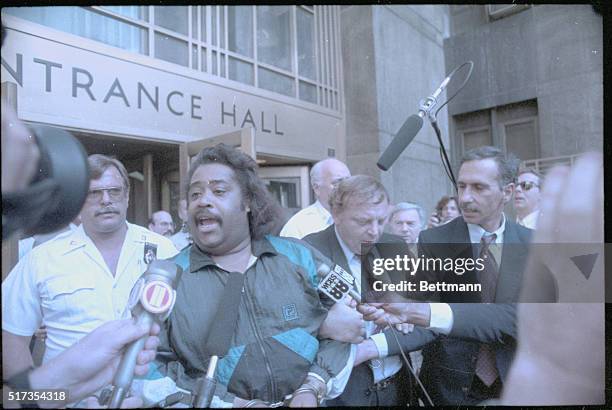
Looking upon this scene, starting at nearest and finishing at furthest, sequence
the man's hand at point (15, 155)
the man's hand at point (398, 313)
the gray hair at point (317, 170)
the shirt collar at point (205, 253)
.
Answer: the man's hand at point (15, 155) < the shirt collar at point (205, 253) < the man's hand at point (398, 313) < the gray hair at point (317, 170)

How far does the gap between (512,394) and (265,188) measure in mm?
1249

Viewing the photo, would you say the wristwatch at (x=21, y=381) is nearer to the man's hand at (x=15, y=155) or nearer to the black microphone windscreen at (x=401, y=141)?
the man's hand at (x=15, y=155)

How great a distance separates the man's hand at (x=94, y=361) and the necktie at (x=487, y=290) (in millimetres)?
1271

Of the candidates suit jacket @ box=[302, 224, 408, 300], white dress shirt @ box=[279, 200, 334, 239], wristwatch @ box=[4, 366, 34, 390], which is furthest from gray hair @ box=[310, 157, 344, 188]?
wristwatch @ box=[4, 366, 34, 390]

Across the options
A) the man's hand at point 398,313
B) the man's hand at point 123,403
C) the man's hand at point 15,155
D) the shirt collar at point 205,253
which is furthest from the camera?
the man's hand at point 398,313

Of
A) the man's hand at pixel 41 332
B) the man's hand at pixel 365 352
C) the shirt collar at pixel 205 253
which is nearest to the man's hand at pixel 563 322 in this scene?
the man's hand at pixel 365 352

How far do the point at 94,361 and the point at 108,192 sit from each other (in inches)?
24.4

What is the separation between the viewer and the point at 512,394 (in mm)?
1716

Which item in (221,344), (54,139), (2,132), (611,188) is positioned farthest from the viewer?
(611,188)

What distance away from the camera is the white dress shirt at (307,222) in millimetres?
1877

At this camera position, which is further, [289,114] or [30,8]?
[289,114]

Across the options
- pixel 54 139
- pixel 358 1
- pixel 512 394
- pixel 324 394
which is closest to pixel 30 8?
pixel 54 139

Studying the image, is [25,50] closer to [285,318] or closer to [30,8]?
[30,8]

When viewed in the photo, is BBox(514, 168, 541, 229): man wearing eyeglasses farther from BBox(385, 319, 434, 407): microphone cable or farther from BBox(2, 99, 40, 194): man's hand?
BBox(2, 99, 40, 194): man's hand
